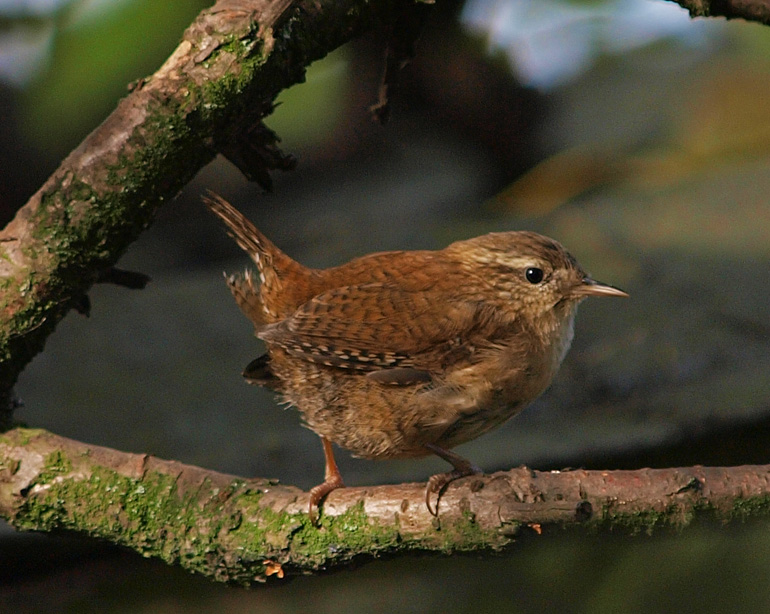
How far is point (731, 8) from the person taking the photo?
1988mm

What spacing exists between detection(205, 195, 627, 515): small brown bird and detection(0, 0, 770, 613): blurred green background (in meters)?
0.33

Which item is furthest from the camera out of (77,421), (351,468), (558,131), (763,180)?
(558,131)

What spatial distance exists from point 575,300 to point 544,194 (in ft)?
8.90

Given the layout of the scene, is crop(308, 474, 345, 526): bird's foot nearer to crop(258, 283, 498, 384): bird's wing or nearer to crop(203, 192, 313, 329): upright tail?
crop(258, 283, 498, 384): bird's wing

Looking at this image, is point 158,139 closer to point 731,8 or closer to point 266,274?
point 266,274

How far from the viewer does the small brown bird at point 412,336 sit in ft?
7.20

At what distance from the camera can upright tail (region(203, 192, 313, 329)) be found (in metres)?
2.41

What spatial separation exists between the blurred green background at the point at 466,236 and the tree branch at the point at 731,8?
3.48 feet

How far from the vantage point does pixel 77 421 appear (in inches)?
150

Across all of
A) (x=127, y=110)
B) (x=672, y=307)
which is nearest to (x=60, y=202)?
(x=127, y=110)

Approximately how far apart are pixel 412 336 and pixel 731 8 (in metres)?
1.00

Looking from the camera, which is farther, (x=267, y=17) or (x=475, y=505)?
(x=267, y=17)

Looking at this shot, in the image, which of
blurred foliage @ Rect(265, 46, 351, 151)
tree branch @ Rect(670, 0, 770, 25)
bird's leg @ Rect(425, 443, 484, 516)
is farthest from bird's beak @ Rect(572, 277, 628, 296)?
blurred foliage @ Rect(265, 46, 351, 151)

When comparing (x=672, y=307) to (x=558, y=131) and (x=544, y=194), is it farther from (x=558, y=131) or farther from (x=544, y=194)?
(x=558, y=131)
